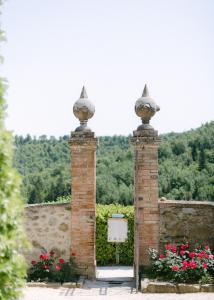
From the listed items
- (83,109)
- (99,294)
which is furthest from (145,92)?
(99,294)

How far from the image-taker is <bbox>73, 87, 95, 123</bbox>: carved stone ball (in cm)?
1012

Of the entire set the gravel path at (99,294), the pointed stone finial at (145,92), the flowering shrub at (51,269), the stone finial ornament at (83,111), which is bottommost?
the gravel path at (99,294)

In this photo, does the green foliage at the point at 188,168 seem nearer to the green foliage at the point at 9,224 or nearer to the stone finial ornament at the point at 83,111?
the stone finial ornament at the point at 83,111

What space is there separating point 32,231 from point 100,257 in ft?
12.2

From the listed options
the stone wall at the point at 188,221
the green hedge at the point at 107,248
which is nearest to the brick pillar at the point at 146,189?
the stone wall at the point at 188,221

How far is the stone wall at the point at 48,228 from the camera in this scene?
32.4 ft

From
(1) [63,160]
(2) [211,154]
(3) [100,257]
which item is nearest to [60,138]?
(1) [63,160]

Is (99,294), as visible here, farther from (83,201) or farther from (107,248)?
(107,248)

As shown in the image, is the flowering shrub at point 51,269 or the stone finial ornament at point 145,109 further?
the stone finial ornament at point 145,109

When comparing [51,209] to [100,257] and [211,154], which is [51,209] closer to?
[100,257]

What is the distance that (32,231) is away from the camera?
9.90 m

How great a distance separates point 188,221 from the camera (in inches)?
388

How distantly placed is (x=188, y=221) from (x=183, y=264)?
1.28 m

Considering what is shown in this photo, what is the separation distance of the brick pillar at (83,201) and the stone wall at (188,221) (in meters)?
1.56
